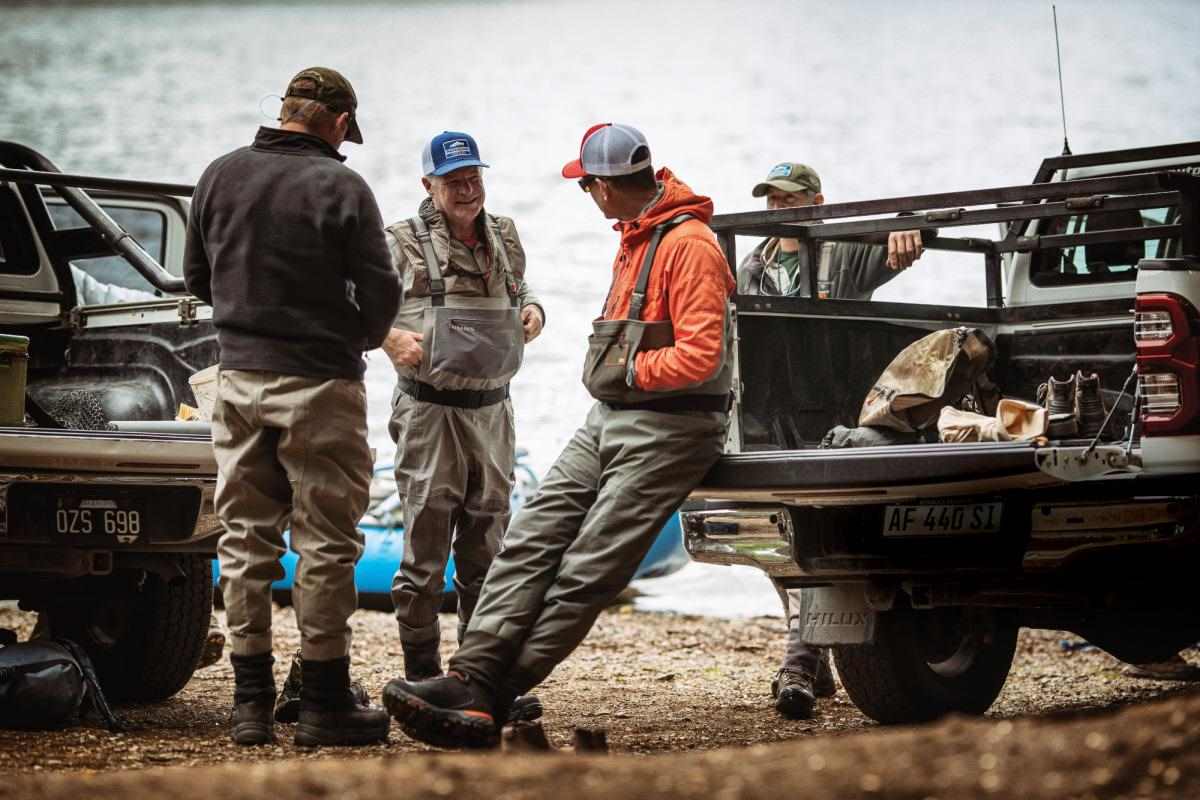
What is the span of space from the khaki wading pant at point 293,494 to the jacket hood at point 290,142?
68cm

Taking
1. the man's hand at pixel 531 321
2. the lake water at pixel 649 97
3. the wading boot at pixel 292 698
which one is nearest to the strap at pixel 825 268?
the man's hand at pixel 531 321

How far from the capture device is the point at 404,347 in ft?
18.1

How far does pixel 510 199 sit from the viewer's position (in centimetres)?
2205

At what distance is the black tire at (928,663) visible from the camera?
5516mm

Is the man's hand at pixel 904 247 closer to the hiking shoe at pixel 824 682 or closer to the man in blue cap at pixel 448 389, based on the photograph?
the man in blue cap at pixel 448 389

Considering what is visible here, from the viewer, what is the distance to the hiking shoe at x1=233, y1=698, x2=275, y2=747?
15.8ft

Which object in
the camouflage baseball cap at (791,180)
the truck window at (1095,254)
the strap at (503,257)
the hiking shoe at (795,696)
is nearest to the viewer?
the strap at (503,257)

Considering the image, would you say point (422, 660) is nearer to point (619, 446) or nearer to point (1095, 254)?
point (619, 446)

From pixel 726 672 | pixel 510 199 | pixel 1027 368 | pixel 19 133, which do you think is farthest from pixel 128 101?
pixel 1027 368

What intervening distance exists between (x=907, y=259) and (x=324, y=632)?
2.52m

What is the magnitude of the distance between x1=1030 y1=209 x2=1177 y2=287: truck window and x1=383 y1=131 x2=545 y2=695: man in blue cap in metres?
2.16

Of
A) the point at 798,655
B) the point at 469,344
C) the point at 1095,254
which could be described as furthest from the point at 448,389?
the point at 1095,254

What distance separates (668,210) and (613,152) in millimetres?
236

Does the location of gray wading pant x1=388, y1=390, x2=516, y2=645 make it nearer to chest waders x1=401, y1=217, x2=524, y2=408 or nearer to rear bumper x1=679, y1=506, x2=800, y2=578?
chest waders x1=401, y1=217, x2=524, y2=408
